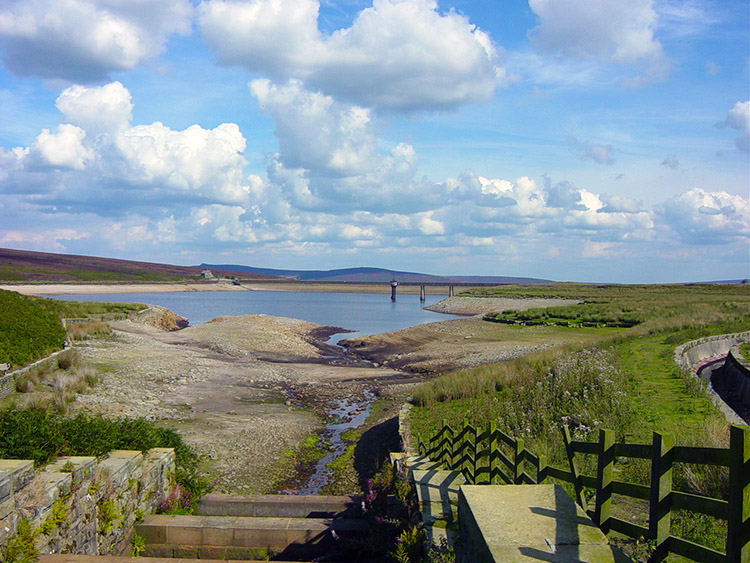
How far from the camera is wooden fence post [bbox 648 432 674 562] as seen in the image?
4.10 metres

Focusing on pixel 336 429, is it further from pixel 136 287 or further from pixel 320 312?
pixel 136 287

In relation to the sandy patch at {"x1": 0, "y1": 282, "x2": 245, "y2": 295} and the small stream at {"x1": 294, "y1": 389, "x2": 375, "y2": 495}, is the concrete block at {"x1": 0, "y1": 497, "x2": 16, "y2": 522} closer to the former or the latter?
the small stream at {"x1": 294, "y1": 389, "x2": 375, "y2": 495}

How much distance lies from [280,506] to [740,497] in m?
8.33

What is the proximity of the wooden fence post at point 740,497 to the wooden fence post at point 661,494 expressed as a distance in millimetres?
595

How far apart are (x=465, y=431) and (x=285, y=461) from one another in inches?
283

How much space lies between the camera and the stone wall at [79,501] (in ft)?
21.3

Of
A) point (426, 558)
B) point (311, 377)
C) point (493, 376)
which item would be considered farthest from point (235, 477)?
point (311, 377)

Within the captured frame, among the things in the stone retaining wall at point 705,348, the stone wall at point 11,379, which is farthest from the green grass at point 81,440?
the stone retaining wall at point 705,348

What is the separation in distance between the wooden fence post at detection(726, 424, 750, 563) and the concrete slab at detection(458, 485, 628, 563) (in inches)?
36.4

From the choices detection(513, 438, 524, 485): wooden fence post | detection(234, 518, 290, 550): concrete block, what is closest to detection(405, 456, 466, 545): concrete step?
detection(513, 438, 524, 485): wooden fence post

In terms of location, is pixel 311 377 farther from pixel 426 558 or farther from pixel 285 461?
pixel 426 558

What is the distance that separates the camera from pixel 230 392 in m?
22.5

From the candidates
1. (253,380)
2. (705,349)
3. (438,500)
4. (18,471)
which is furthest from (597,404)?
(253,380)

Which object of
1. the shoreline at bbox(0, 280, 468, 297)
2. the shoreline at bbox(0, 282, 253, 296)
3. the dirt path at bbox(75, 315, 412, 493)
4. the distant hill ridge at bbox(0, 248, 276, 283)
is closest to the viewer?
the dirt path at bbox(75, 315, 412, 493)
